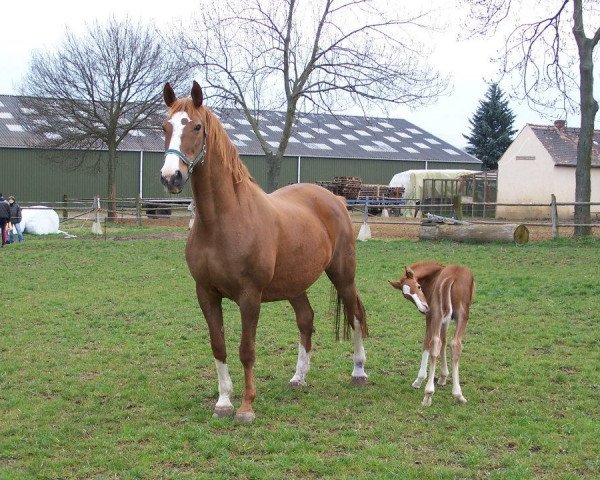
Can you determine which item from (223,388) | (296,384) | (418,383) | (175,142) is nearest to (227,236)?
(175,142)

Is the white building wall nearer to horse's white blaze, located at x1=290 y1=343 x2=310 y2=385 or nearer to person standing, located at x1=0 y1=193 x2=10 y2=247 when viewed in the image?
person standing, located at x1=0 y1=193 x2=10 y2=247

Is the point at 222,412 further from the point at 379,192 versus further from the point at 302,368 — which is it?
the point at 379,192

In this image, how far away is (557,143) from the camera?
34.8m

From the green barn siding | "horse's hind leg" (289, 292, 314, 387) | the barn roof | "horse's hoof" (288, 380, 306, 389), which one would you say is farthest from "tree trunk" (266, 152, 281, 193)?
"horse's hoof" (288, 380, 306, 389)

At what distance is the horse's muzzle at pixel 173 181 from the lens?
5070 millimetres

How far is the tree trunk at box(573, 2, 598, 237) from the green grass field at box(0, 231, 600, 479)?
8.50 m

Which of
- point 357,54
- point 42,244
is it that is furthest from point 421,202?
point 42,244

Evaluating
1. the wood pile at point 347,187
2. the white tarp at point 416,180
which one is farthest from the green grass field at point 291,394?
the white tarp at point 416,180

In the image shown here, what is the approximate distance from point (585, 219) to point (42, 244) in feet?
50.1

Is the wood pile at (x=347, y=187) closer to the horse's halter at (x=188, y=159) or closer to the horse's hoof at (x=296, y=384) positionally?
the horse's hoof at (x=296, y=384)

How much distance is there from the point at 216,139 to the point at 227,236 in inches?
29.7

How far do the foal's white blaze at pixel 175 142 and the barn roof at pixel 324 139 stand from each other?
37.1 meters

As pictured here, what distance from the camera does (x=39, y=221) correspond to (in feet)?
83.6

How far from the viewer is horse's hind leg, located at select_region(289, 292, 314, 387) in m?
6.63
